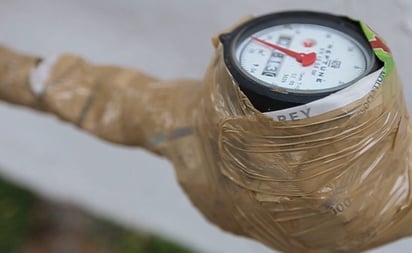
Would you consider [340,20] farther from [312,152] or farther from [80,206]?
[80,206]

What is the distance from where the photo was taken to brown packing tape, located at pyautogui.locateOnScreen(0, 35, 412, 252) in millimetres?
660

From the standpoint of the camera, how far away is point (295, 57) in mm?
724

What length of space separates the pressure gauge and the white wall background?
0.14 m

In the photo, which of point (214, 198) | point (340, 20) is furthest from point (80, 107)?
point (340, 20)

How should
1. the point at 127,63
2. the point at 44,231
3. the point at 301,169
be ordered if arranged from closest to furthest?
1. the point at 301,169
2. the point at 127,63
3. the point at 44,231

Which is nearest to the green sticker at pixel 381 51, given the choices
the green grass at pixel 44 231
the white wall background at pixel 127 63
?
the white wall background at pixel 127 63

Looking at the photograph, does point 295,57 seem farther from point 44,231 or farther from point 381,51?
point 44,231

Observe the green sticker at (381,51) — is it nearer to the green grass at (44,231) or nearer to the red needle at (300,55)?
the red needle at (300,55)

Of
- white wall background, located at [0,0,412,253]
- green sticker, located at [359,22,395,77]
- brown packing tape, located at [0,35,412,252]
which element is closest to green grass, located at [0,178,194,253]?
white wall background, located at [0,0,412,253]

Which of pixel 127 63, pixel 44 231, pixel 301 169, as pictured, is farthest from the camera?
pixel 44 231

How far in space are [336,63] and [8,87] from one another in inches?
16.8

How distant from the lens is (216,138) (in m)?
0.73

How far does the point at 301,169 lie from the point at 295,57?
0.11m

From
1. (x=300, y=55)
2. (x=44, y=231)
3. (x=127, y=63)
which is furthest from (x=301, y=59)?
(x=44, y=231)
